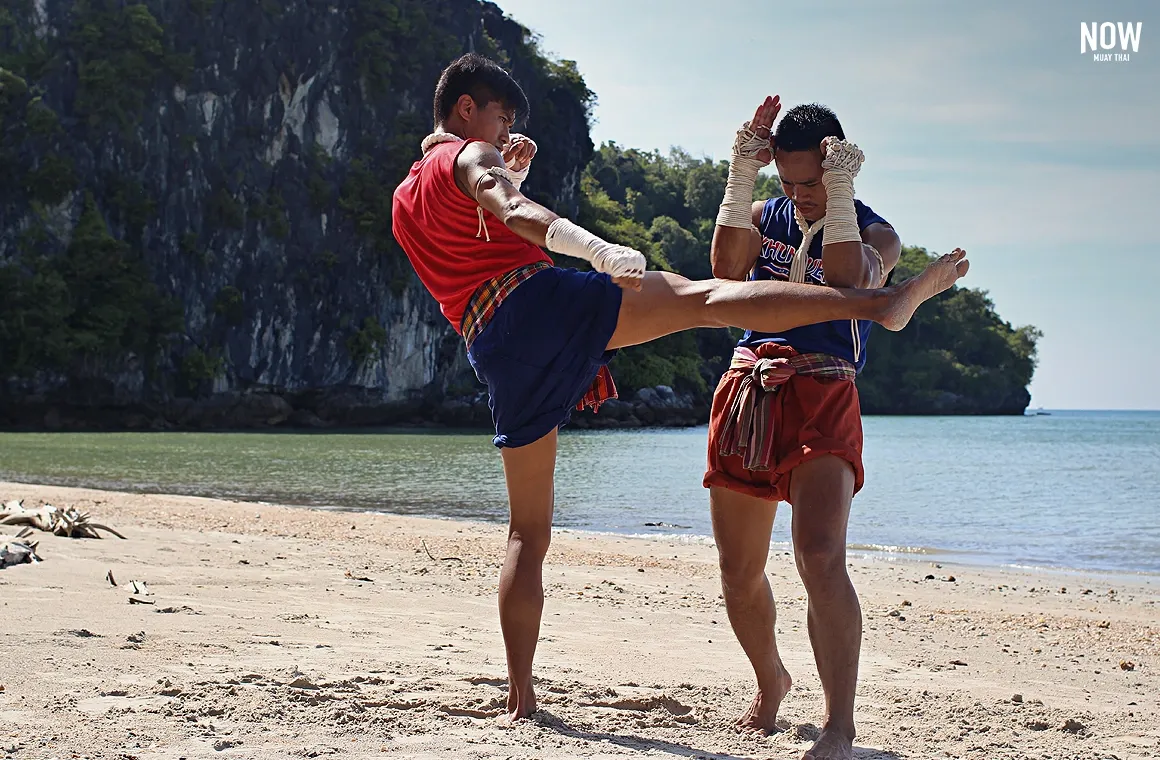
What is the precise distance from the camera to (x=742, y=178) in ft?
10.9

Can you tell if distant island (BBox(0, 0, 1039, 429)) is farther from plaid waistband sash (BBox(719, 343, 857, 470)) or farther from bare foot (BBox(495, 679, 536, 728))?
plaid waistband sash (BBox(719, 343, 857, 470))

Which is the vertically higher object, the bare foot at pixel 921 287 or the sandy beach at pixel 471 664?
the bare foot at pixel 921 287

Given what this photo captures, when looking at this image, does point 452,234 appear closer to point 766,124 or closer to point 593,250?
point 593,250

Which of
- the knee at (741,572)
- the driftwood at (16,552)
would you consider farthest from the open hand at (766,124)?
the driftwood at (16,552)

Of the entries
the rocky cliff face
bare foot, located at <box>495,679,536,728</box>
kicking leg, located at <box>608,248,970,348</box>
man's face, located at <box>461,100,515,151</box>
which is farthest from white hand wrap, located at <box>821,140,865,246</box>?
the rocky cliff face

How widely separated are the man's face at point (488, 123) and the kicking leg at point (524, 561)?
94 centimetres

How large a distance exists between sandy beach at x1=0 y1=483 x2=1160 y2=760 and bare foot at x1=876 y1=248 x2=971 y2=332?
1244 mm

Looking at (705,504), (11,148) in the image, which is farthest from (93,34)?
(705,504)

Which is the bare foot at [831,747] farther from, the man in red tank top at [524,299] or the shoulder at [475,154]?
the shoulder at [475,154]

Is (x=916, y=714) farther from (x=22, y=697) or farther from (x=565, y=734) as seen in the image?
(x=22, y=697)

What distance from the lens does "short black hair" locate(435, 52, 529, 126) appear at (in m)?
3.38

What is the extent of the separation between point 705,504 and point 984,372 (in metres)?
90.3

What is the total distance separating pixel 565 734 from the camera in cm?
311

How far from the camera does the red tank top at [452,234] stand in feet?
10.5
